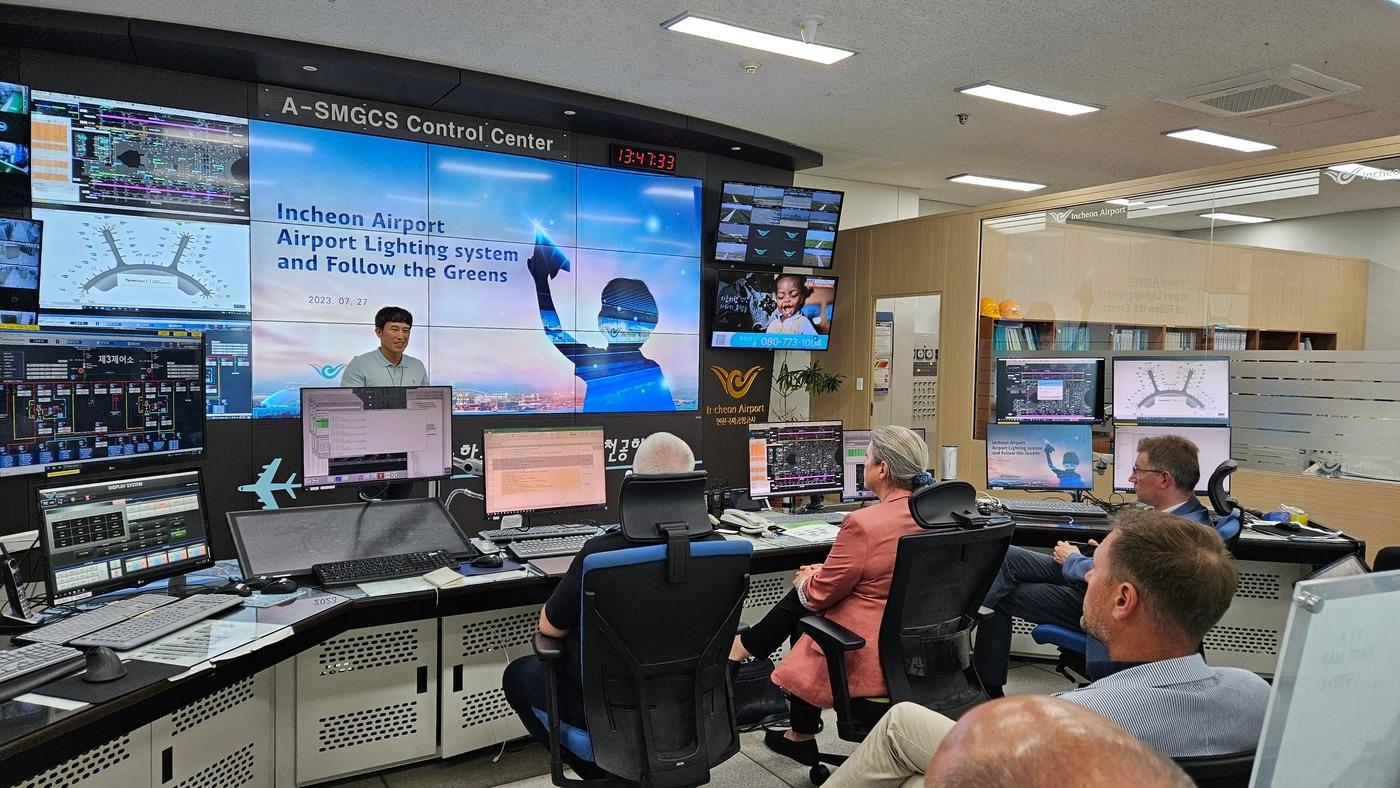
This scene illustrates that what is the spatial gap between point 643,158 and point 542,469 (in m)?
3.70

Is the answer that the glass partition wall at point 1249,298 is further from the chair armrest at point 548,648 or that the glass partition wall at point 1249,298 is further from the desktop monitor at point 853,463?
the chair armrest at point 548,648

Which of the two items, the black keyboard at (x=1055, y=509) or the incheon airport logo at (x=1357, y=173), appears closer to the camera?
the black keyboard at (x=1055, y=509)

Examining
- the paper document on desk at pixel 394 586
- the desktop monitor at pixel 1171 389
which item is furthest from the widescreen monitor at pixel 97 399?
the desktop monitor at pixel 1171 389

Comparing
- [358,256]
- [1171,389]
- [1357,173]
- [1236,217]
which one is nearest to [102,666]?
[358,256]

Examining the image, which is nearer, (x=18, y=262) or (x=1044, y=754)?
(x=1044, y=754)

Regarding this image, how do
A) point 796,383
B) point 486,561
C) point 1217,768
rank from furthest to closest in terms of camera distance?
point 796,383, point 486,561, point 1217,768

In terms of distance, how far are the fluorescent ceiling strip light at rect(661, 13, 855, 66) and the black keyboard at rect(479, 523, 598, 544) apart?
2653mm

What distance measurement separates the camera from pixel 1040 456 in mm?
4531

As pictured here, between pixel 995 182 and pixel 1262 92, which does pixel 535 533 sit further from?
pixel 995 182

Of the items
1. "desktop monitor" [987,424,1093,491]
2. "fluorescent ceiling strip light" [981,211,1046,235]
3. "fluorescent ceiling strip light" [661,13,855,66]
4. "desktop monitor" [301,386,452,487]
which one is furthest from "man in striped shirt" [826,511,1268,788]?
"fluorescent ceiling strip light" [981,211,1046,235]

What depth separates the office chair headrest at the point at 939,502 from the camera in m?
2.68

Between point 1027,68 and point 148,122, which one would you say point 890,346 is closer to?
point 1027,68

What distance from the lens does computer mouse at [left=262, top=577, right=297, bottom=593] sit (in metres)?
2.74

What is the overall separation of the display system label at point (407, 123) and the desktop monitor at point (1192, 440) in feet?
13.8
